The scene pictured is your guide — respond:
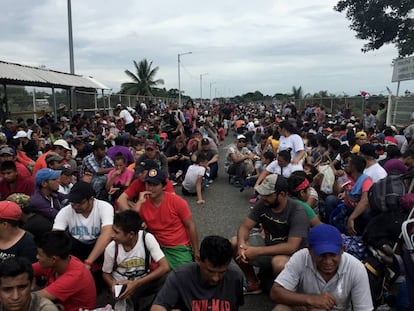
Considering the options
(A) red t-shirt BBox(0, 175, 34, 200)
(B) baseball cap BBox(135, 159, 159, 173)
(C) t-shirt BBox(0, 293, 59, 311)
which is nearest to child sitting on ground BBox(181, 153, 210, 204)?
(B) baseball cap BBox(135, 159, 159, 173)

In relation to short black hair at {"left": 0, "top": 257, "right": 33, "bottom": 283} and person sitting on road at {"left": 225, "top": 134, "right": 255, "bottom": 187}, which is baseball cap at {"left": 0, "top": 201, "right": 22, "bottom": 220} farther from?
person sitting on road at {"left": 225, "top": 134, "right": 255, "bottom": 187}

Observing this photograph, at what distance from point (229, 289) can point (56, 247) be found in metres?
1.40

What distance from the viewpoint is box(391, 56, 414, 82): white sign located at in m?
14.7

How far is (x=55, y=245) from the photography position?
2.93 m

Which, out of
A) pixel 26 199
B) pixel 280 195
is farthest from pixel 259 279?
pixel 26 199

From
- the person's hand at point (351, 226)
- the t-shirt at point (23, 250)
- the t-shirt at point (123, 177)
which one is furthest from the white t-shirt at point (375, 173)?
the t-shirt at point (23, 250)

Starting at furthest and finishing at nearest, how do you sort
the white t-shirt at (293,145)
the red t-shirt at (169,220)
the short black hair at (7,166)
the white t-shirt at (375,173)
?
the white t-shirt at (293,145) < the white t-shirt at (375,173) < the short black hair at (7,166) < the red t-shirt at (169,220)

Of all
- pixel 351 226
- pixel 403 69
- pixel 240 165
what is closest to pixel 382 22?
pixel 403 69

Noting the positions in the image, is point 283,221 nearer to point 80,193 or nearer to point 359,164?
point 359,164

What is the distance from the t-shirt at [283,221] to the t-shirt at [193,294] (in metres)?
1.27

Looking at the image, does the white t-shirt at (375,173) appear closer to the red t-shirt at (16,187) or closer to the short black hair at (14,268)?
the short black hair at (14,268)

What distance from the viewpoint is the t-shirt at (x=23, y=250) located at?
10.8 ft

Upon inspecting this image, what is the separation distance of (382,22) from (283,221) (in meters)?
23.3

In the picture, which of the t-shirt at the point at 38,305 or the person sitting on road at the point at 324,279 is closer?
the t-shirt at the point at 38,305
